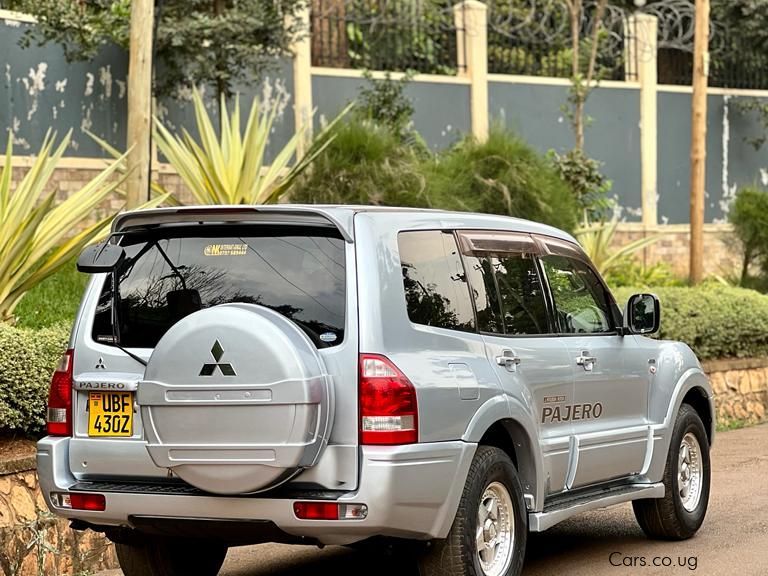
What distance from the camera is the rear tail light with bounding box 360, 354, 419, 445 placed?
6.00 metres

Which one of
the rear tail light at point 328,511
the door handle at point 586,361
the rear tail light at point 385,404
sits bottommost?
the rear tail light at point 328,511

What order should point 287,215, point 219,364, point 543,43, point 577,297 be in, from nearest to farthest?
point 219,364 → point 287,215 → point 577,297 → point 543,43

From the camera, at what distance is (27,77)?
56.5 ft

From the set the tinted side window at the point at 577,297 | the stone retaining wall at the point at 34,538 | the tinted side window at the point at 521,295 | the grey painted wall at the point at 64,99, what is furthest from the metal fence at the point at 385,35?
the tinted side window at the point at 521,295

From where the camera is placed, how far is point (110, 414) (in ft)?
21.0

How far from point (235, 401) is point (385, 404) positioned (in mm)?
619

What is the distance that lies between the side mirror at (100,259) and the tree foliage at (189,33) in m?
10.6

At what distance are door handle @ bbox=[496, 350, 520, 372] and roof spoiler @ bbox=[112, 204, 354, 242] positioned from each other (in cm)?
108

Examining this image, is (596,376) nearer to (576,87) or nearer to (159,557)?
(159,557)

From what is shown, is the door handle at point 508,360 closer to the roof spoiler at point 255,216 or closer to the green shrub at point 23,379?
the roof spoiler at point 255,216

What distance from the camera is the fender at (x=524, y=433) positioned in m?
6.64

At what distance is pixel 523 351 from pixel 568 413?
0.57 m

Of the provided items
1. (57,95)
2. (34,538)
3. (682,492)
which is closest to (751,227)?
(57,95)

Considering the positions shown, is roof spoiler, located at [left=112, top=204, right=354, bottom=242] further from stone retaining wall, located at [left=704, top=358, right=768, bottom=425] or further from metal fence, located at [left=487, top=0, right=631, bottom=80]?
metal fence, located at [left=487, top=0, right=631, bottom=80]
